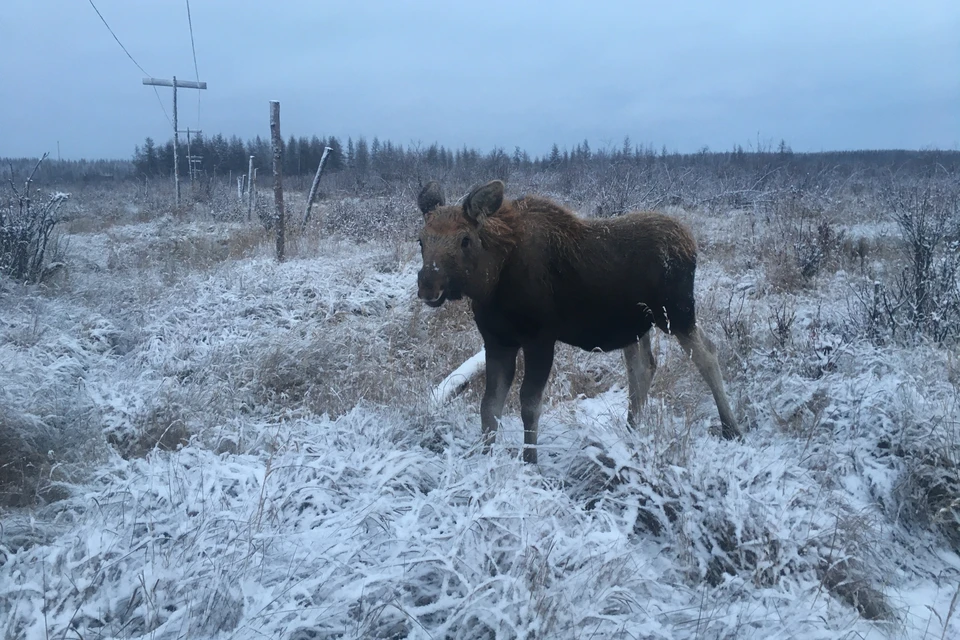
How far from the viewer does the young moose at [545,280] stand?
4.02 metres

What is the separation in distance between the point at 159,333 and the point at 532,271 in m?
5.51

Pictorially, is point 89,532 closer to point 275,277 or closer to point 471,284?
point 471,284

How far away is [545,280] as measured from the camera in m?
4.23

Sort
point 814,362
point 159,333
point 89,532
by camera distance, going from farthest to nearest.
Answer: point 159,333, point 814,362, point 89,532

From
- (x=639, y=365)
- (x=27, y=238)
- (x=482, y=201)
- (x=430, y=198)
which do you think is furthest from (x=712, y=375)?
(x=27, y=238)

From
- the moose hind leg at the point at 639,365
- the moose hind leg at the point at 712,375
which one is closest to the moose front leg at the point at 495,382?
the moose hind leg at the point at 639,365

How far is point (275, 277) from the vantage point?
10.3 metres

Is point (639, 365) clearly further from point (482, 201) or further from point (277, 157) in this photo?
point (277, 157)

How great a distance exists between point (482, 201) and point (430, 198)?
0.52 metres

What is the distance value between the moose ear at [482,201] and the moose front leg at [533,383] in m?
0.94

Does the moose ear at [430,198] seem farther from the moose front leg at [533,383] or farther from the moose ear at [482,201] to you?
the moose front leg at [533,383]

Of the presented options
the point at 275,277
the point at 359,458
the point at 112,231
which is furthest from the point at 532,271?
the point at 112,231

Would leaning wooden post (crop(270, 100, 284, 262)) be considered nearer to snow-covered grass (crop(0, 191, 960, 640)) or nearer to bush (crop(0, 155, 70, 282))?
bush (crop(0, 155, 70, 282))

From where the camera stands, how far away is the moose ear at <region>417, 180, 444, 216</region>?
441cm
